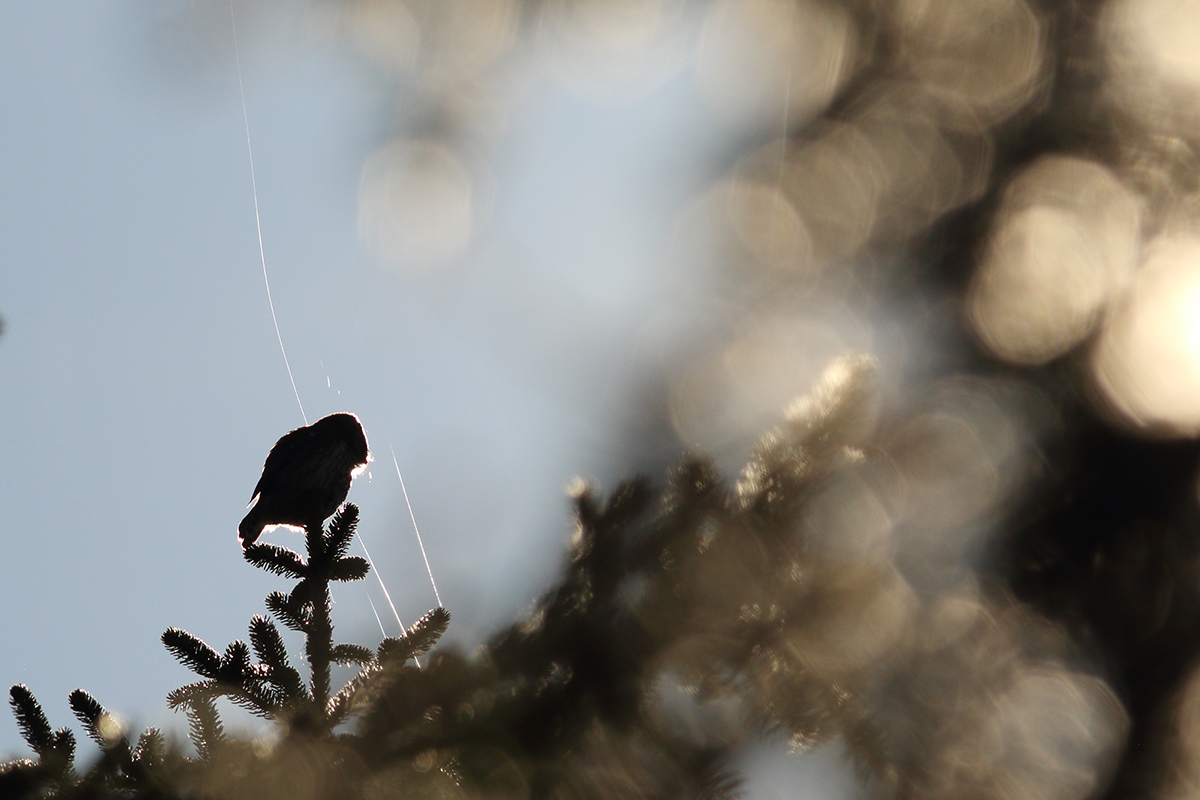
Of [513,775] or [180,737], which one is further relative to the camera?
[180,737]

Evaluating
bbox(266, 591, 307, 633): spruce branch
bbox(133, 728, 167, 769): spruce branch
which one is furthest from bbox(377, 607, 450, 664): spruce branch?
bbox(133, 728, 167, 769): spruce branch

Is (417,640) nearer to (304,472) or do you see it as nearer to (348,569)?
(348,569)

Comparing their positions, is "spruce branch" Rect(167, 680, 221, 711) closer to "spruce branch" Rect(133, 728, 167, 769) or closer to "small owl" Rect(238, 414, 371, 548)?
"spruce branch" Rect(133, 728, 167, 769)

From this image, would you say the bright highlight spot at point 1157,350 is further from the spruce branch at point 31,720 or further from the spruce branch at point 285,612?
the spruce branch at point 31,720

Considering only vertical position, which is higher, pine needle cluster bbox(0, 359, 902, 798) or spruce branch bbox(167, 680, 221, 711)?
spruce branch bbox(167, 680, 221, 711)

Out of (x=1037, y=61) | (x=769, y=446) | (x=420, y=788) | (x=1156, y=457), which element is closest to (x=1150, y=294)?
(x=1156, y=457)

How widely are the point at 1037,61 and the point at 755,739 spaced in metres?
3.55

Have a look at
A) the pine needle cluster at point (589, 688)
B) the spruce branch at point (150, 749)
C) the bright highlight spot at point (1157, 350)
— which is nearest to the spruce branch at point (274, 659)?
the pine needle cluster at point (589, 688)

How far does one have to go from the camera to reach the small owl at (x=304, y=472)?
387 cm

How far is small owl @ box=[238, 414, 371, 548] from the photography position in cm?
387

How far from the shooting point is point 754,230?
472cm

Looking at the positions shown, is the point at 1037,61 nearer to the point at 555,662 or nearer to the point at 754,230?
the point at 754,230

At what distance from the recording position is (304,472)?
386 centimetres

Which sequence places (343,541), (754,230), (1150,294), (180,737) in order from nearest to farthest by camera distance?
(180,737) → (343,541) → (1150,294) → (754,230)
